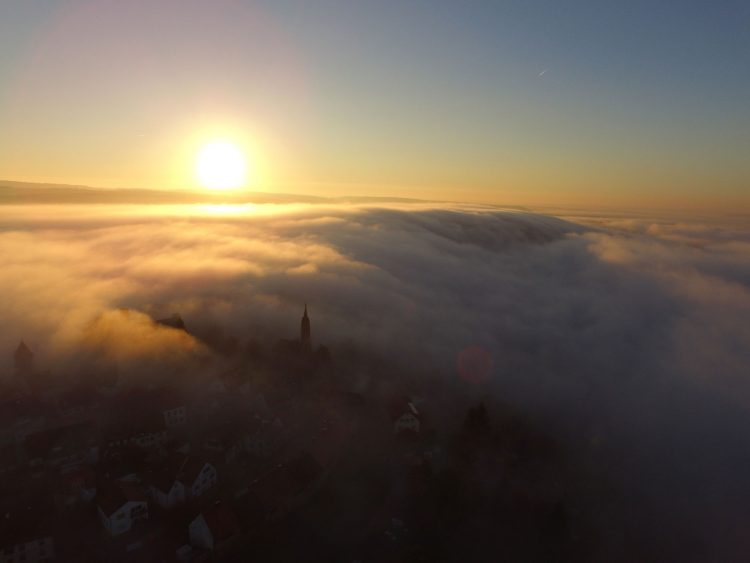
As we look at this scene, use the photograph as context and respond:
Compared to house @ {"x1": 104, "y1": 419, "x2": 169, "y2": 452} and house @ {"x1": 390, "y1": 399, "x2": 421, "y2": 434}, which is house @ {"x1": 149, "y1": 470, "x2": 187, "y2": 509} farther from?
house @ {"x1": 390, "y1": 399, "x2": 421, "y2": 434}

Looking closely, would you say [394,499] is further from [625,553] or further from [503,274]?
[503,274]

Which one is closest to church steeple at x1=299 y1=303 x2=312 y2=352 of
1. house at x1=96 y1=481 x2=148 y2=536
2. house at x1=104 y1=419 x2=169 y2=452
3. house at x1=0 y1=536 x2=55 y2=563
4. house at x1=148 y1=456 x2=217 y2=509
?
house at x1=104 y1=419 x2=169 y2=452

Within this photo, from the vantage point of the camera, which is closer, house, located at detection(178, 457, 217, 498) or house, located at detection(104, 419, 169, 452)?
house, located at detection(178, 457, 217, 498)

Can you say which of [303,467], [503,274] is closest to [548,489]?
[303,467]

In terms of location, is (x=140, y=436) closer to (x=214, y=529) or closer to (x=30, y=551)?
(x=30, y=551)

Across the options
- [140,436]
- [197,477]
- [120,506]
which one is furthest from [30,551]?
[140,436]

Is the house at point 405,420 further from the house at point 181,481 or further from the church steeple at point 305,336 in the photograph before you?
the house at point 181,481
